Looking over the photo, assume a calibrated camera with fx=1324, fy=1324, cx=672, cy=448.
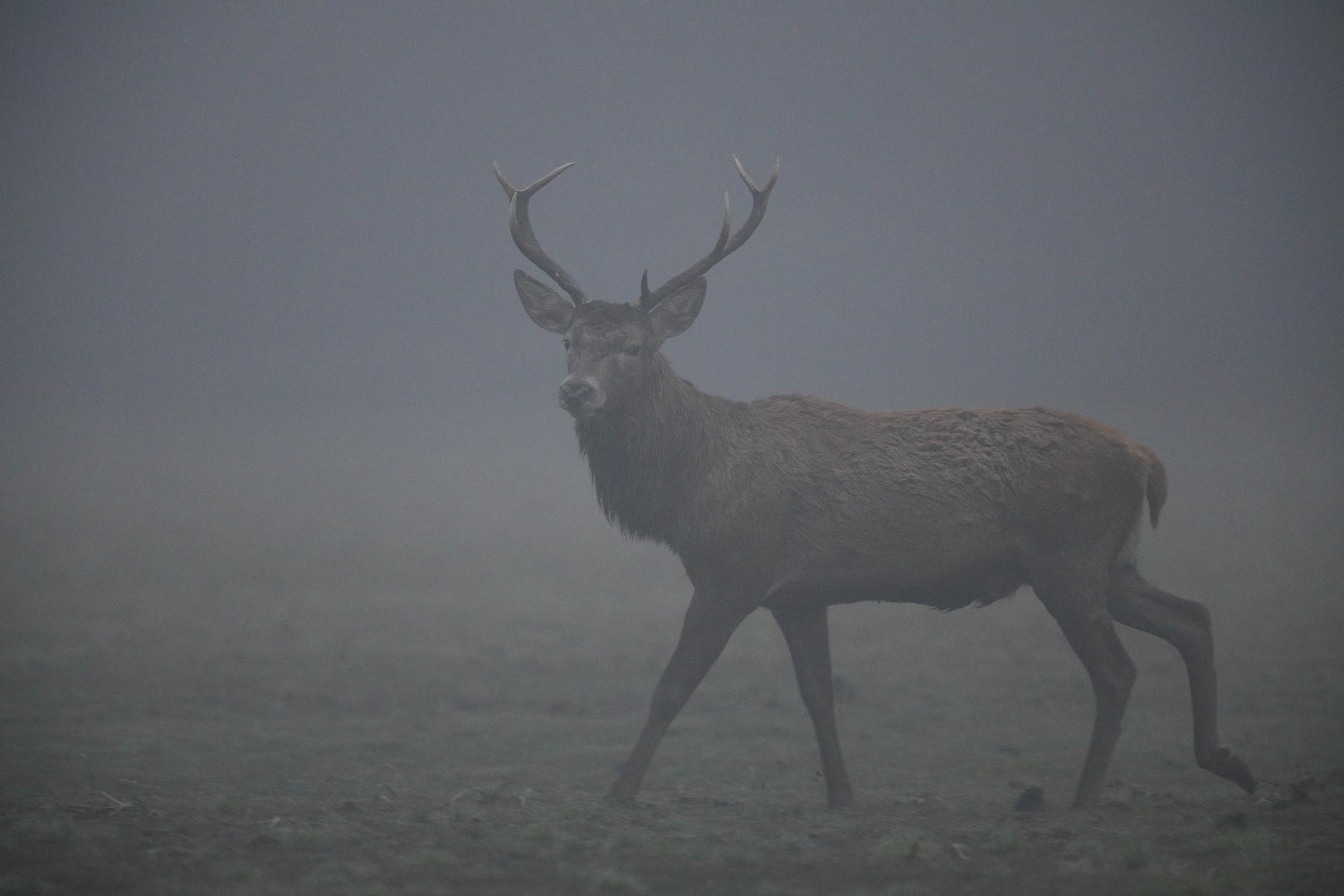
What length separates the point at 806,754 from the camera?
1358cm

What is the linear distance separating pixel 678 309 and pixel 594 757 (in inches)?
185

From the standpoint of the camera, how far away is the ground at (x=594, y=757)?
7.80 metres

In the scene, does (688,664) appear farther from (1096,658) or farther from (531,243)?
(531,243)

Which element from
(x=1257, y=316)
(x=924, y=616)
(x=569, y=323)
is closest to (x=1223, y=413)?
(x=1257, y=316)

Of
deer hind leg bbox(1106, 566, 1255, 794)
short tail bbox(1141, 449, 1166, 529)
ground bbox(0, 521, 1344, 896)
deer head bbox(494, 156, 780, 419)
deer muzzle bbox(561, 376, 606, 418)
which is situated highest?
deer head bbox(494, 156, 780, 419)

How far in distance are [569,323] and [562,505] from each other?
5376cm

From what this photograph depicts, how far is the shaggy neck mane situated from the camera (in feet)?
35.1

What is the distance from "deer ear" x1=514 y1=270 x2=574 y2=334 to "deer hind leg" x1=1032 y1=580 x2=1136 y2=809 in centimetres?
455

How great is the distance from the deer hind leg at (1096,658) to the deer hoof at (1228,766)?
0.69m

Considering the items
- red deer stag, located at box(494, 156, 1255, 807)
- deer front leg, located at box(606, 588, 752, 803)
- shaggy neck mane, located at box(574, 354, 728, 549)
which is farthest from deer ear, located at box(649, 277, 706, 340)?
deer front leg, located at box(606, 588, 752, 803)

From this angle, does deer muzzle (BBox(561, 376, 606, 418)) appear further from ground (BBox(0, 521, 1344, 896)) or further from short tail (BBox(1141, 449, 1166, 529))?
short tail (BBox(1141, 449, 1166, 529))

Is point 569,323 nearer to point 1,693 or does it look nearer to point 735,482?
point 735,482

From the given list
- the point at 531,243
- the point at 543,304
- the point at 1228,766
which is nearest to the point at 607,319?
the point at 543,304

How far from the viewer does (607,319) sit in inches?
432
